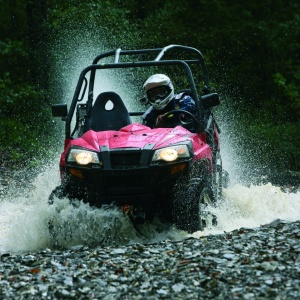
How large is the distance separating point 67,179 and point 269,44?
15.9 metres

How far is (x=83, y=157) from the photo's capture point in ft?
27.1

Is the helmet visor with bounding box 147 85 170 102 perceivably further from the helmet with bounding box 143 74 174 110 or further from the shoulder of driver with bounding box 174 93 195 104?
the shoulder of driver with bounding box 174 93 195 104

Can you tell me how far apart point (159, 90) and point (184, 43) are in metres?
13.2

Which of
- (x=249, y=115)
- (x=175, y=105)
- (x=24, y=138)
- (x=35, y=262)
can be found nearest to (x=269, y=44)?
(x=249, y=115)

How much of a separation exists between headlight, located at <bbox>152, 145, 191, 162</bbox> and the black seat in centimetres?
151

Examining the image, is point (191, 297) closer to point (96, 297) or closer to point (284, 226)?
point (96, 297)

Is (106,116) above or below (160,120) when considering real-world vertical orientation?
above

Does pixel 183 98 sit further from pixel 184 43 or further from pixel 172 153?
pixel 184 43

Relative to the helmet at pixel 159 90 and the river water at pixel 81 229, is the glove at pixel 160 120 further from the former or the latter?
the river water at pixel 81 229

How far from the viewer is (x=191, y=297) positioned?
5625mm

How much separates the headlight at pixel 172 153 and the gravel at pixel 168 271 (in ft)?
3.45

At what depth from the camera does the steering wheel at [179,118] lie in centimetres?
964

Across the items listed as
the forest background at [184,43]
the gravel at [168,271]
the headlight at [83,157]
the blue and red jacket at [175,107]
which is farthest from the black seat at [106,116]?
the forest background at [184,43]

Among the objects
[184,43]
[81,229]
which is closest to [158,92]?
[81,229]
